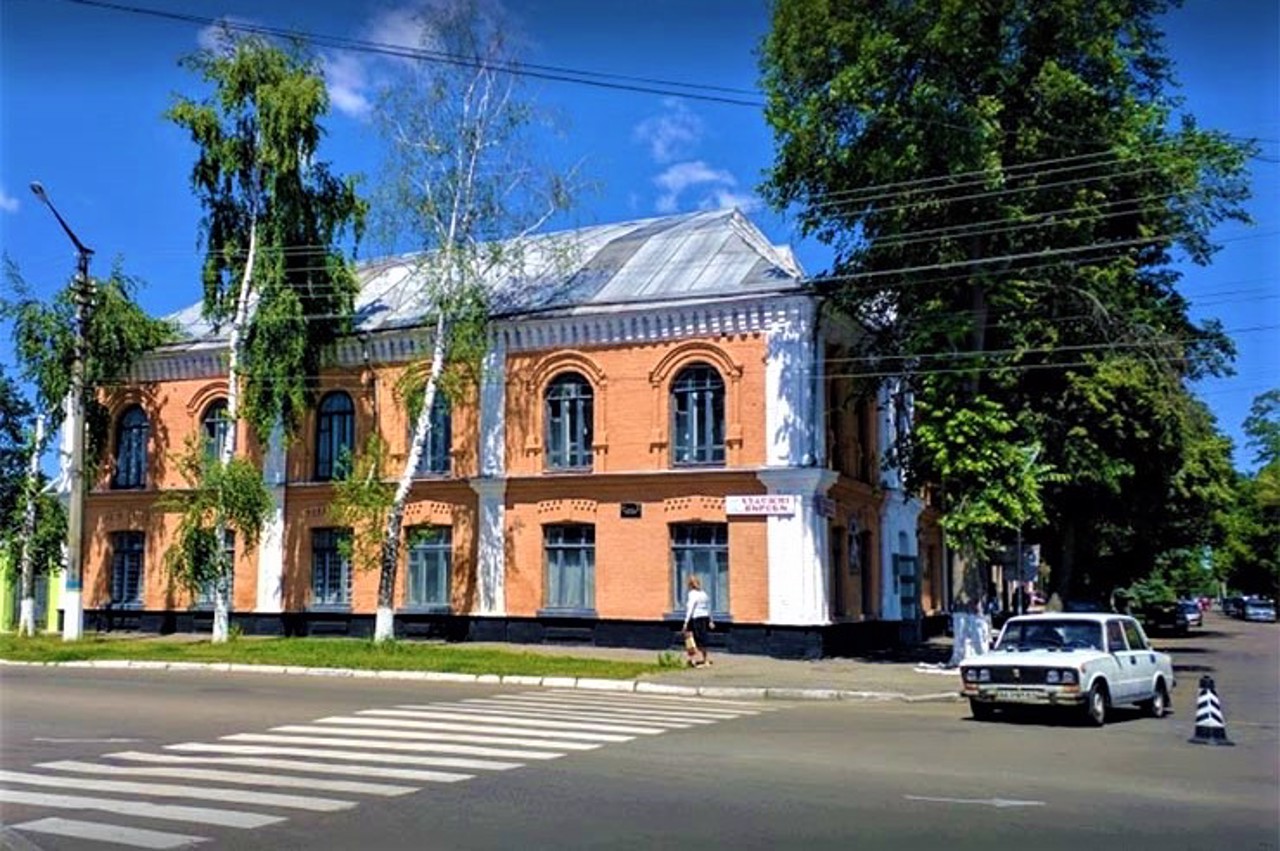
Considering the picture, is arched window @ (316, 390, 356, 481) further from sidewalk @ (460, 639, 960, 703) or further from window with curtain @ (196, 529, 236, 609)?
sidewalk @ (460, 639, 960, 703)

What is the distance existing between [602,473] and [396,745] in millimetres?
16382

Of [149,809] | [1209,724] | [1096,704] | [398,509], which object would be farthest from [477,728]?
[398,509]

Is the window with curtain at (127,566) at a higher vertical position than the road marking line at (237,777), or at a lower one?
higher

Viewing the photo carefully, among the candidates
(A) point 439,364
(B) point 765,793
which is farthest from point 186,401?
(B) point 765,793

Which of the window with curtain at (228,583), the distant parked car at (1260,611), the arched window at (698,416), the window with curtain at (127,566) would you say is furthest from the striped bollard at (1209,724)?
the distant parked car at (1260,611)

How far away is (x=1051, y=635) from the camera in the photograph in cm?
1752

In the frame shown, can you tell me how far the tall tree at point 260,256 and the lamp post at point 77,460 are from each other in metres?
2.38

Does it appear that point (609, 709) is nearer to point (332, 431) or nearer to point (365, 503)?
point (365, 503)

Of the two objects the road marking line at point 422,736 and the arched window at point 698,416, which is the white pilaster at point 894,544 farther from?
the road marking line at point 422,736

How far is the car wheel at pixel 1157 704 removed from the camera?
A: 1775 cm

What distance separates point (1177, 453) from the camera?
29.2 m

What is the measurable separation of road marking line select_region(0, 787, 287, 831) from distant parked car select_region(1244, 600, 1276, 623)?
90.9 m

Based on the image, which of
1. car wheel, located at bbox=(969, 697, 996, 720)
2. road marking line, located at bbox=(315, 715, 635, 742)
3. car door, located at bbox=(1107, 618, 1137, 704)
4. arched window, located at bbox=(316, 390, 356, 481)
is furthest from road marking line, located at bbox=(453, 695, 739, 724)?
arched window, located at bbox=(316, 390, 356, 481)

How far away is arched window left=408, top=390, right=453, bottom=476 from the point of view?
102 feet
